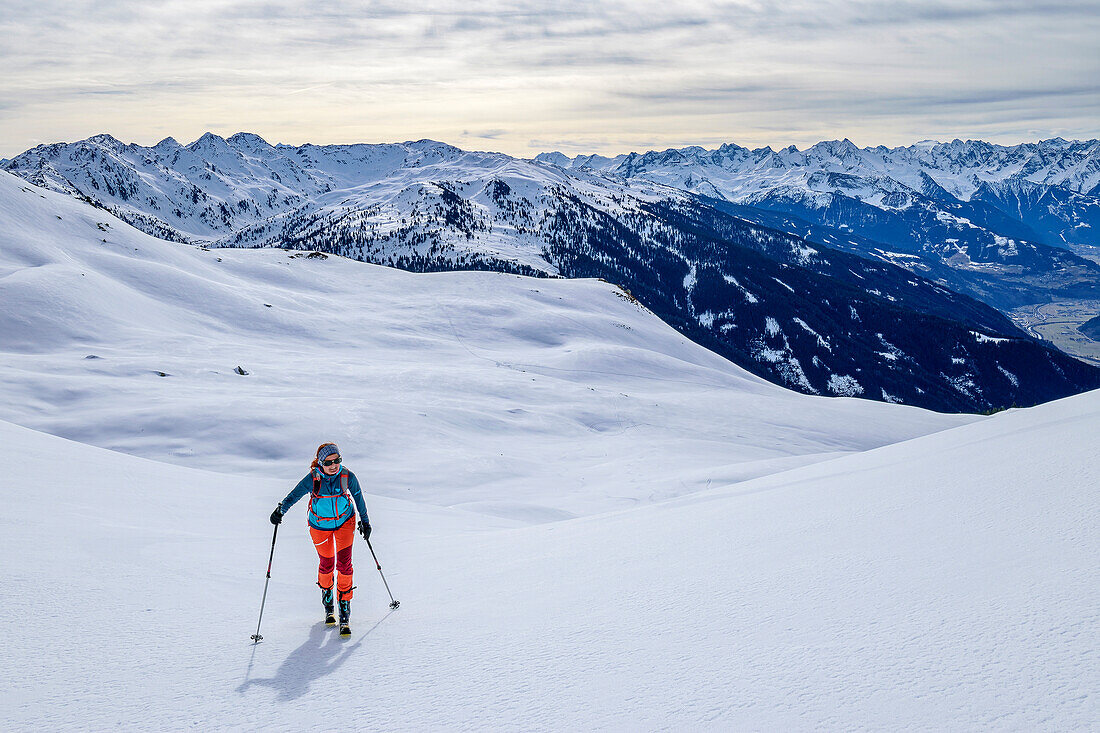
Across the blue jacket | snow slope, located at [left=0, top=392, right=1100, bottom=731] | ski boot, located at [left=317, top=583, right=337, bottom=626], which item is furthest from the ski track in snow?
the blue jacket

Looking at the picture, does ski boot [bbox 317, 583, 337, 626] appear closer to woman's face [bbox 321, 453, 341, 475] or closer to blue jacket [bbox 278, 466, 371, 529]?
blue jacket [bbox 278, 466, 371, 529]

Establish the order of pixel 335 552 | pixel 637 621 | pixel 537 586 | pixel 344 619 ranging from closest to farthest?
pixel 637 621 → pixel 344 619 → pixel 335 552 → pixel 537 586

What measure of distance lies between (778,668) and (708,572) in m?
2.67

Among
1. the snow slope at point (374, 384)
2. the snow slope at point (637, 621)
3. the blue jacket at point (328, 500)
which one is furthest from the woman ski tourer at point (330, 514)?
the snow slope at point (374, 384)

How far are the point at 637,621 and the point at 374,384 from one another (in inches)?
1132

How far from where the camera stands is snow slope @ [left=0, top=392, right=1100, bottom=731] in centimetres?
464

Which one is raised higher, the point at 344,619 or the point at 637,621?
the point at 637,621

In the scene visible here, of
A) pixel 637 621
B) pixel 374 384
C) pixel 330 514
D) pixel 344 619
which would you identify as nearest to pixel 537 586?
pixel 637 621

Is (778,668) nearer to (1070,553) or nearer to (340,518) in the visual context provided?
(1070,553)

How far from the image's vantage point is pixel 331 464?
26.0 ft

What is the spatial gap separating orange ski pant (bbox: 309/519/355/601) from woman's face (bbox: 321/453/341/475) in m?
0.72

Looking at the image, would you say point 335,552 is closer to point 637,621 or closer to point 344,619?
point 344,619

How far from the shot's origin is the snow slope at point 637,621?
4.64m

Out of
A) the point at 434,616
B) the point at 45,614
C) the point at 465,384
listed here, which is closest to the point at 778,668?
the point at 434,616
